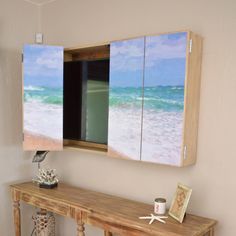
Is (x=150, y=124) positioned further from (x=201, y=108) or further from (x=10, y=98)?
(x=10, y=98)

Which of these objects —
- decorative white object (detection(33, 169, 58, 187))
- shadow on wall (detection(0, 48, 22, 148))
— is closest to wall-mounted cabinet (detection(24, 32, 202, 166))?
shadow on wall (detection(0, 48, 22, 148))

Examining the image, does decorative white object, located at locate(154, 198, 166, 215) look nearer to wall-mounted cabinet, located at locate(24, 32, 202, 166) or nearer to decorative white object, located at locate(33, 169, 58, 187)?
wall-mounted cabinet, located at locate(24, 32, 202, 166)

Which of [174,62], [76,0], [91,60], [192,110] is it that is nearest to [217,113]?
[192,110]

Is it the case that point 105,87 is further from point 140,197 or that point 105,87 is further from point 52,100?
point 140,197

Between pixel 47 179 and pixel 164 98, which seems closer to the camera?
pixel 164 98

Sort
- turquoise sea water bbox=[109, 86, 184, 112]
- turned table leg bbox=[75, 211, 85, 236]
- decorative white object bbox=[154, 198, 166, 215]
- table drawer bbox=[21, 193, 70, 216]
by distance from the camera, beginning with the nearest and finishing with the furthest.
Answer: turquoise sea water bbox=[109, 86, 184, 112], decorative white object bbox=[154, 198, 166, 215], turned table leg bbox=[75, 211, 85, 236], table drawer bbox=[21, 193, 70, 216]

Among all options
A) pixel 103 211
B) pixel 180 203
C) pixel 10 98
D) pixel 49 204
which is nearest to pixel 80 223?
pixel 103 211

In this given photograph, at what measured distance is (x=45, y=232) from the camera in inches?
107

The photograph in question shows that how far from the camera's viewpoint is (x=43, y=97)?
8.06 ft

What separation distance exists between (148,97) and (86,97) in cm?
74

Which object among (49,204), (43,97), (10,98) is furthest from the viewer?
(10,98)

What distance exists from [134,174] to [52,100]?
96cm

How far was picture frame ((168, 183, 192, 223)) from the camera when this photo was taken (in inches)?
70.4

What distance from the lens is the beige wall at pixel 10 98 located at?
9.01 ft
